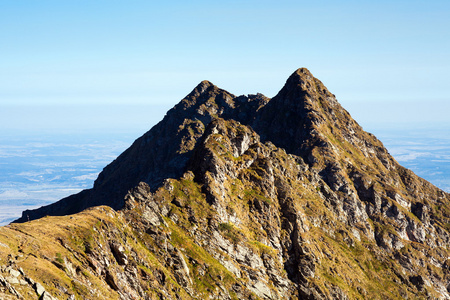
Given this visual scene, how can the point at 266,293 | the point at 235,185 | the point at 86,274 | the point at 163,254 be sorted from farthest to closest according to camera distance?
the point at 235,185
the point at 266,293
the point at 163,254
the point at 86,274

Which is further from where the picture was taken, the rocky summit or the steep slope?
the steep slope

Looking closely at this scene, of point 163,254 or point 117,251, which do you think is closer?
point 117,251

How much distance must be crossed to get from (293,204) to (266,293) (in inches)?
1708

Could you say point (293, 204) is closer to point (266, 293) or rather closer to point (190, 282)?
point (266, 293)

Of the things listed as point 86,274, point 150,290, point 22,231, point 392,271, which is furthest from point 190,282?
point 392,271

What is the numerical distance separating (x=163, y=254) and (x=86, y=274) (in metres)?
33.0

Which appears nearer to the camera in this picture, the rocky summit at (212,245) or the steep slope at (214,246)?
the rocky summit at (212,245)

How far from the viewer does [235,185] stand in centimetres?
16800

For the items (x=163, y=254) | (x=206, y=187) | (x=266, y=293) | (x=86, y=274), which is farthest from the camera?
(x=206, y=187)

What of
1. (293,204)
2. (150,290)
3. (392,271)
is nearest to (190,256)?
(150,290)

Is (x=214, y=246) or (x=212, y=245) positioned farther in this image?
(x=214, y=246)

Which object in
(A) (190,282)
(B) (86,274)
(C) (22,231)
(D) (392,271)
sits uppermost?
(C) (22,231)

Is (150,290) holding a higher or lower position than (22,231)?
lower

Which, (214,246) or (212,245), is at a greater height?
(212,245)
